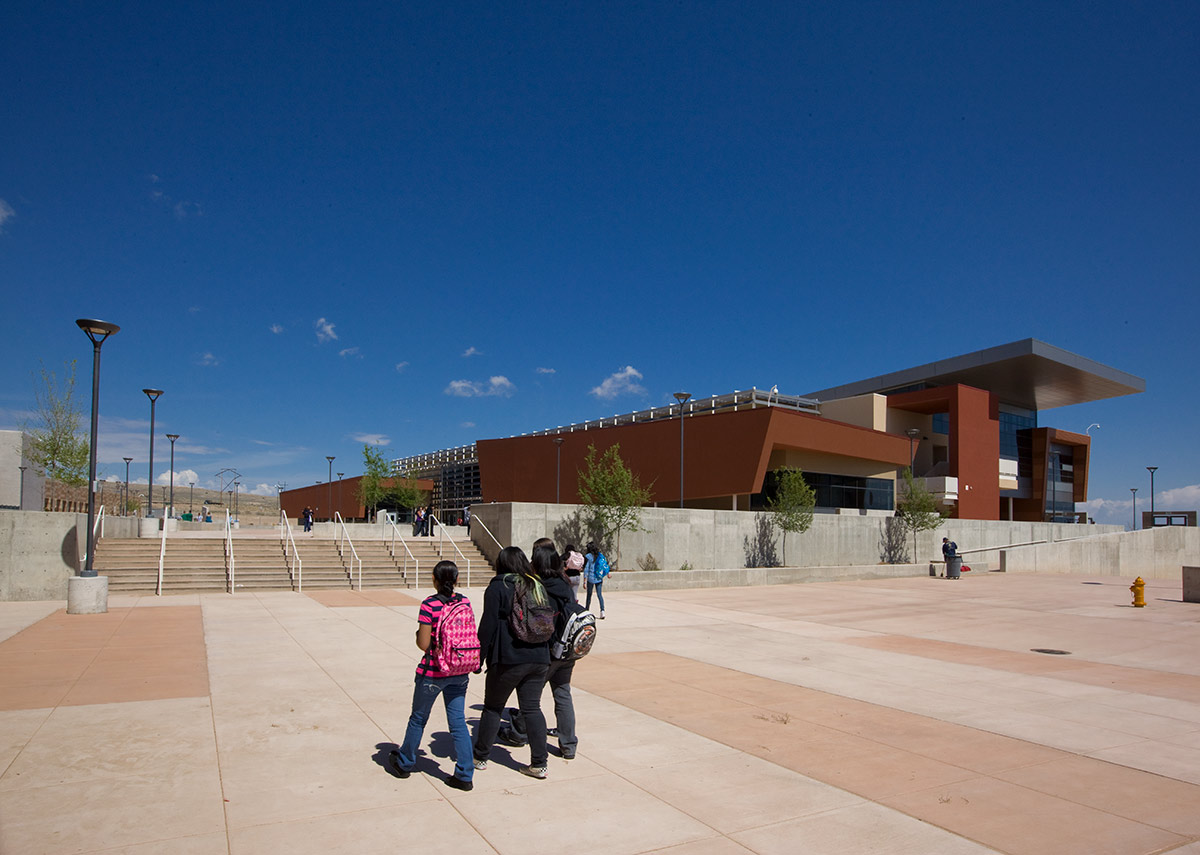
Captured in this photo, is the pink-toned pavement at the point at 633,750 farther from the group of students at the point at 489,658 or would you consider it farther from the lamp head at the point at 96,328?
the lamp head at the point at 96,328

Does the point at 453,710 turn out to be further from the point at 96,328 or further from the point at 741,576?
the point at 741,576

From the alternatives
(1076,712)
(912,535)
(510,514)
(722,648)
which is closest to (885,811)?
(1076,712)

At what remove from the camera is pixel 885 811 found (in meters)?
5.22

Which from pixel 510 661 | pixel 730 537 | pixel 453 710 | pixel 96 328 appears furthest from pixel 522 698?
pixel 730 537

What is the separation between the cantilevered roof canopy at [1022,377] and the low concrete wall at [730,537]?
40.1 ft

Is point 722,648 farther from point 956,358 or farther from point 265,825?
point 956,358

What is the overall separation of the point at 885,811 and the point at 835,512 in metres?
38.1

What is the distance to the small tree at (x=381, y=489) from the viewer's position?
2908 inches

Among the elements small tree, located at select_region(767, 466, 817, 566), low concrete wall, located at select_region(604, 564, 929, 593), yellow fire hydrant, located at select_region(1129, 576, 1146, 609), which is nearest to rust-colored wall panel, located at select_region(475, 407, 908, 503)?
small tree, located at select_region(767, 466, 817, 566)

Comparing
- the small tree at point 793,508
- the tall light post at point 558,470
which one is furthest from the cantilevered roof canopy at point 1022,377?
the tall light post at point 558,470

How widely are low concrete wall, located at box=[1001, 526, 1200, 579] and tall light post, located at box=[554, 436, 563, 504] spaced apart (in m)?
23.5

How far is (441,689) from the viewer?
552cm

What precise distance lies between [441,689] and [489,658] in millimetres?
388

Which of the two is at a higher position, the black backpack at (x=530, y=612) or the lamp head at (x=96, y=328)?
the lamp head at (x=96, y=328)
